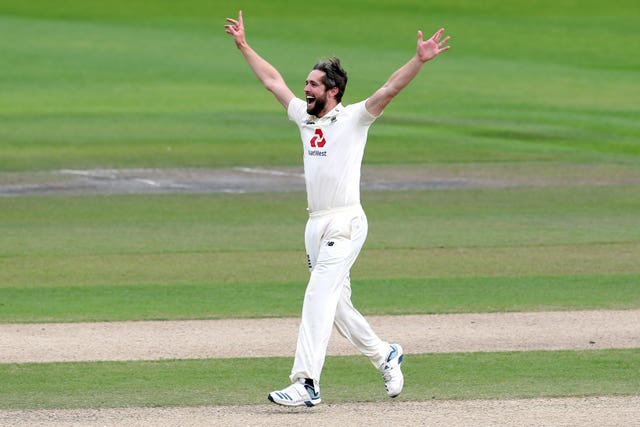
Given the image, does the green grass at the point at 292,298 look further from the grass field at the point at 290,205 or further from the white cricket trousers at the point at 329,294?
the white cricket trousers at the point at 329,294

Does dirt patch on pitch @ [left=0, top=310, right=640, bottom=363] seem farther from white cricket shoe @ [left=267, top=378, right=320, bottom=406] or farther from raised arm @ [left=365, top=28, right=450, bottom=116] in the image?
raised arm @ [left=365, top=28, right=450, bottom=116]

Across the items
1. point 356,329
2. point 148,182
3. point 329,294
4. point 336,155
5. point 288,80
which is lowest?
point 148,182

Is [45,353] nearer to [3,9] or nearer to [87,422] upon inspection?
[87,422]

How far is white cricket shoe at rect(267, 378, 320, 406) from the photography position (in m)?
9.87

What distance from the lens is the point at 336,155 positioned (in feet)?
33.2

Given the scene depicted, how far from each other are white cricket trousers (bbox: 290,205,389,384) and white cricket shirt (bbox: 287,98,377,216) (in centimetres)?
10

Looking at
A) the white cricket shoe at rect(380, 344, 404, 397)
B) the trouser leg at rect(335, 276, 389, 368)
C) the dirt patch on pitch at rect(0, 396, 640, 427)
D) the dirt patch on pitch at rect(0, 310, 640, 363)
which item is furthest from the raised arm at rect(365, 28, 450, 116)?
the dirt patch on pitch at rect(0, 310, 640, 363)

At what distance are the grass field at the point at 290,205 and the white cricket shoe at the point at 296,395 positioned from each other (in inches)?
17.7

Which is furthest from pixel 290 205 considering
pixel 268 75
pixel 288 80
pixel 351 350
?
pixel 288 80

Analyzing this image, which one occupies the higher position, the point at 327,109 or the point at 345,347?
the point at 327,109

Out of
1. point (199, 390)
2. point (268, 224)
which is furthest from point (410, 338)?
point (268, 224)

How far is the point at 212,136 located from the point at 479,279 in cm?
1849

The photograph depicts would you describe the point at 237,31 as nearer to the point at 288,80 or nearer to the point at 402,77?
the point at 402,77

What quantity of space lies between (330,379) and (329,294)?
1.25m
